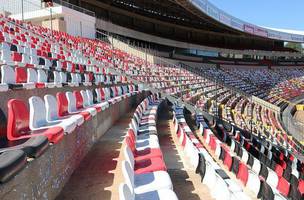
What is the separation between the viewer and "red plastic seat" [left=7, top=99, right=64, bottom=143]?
2.74m

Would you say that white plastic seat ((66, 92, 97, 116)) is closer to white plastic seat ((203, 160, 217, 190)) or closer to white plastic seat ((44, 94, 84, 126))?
white plastic seat ((44, 94, 84, 126))

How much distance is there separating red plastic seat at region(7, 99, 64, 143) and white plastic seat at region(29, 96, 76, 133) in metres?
0.07

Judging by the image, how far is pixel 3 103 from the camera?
3.70m

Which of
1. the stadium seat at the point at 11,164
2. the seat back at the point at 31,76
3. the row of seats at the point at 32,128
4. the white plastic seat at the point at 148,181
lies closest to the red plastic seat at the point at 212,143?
the row of seats at the point at 32,128

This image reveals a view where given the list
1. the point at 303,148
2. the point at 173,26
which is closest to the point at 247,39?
the point at 173,26

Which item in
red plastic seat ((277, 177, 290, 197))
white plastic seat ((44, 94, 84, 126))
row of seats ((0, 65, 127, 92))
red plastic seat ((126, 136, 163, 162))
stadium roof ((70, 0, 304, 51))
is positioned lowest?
red plastic seat ((277, 177, 290, 197))

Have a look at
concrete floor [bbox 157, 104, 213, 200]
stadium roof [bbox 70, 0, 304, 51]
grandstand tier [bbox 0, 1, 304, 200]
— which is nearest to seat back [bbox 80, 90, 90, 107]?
grandstand tier [bbox 0, 1, 304, 200]

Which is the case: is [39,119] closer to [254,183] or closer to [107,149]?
[107,149]

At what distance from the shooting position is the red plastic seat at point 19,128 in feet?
9.00

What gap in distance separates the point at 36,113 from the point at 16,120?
1.04ft

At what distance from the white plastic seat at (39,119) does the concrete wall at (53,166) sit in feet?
0.67

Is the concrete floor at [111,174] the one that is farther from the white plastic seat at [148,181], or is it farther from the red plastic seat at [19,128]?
the red plastic seat at [19,128]

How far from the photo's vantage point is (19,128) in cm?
290

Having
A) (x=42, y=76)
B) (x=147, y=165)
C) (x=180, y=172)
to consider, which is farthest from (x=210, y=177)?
(x=42, y=76)
